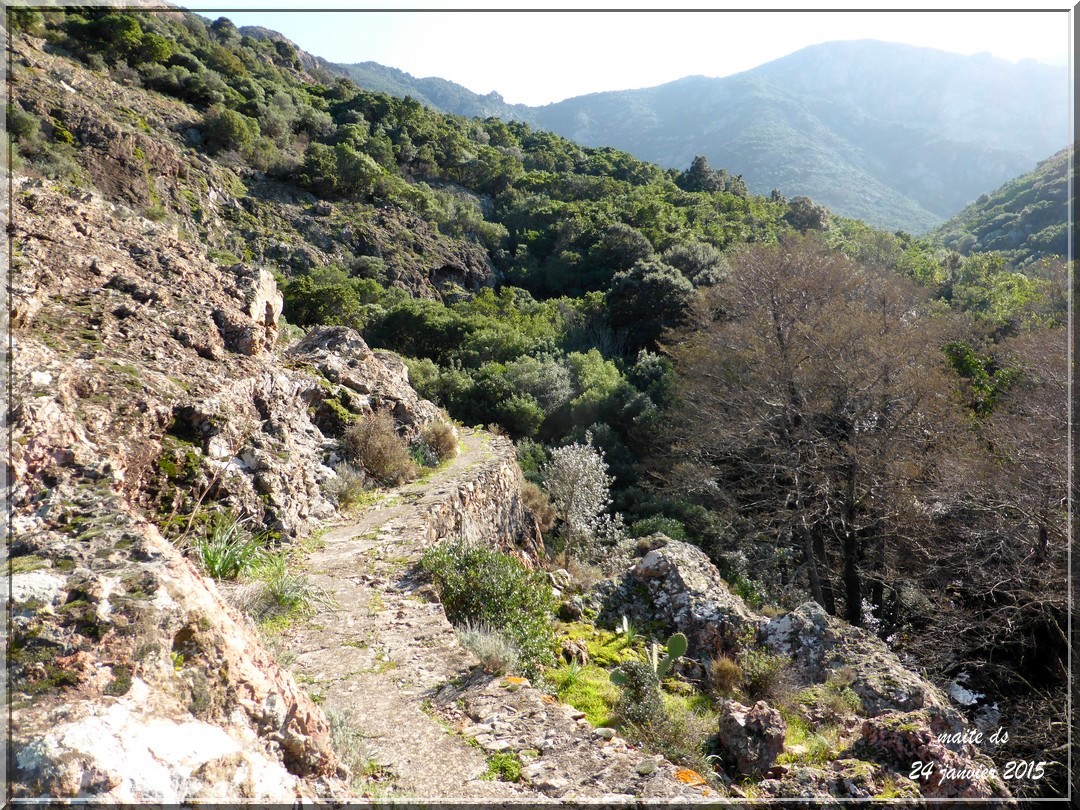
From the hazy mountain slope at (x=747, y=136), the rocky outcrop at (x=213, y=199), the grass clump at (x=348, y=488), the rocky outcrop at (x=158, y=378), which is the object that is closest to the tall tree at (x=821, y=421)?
the grass clump at (x=348, y=488)

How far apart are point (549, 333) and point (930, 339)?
13.6m

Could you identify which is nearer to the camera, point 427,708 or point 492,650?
point 427,708

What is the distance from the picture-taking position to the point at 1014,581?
10188 mm

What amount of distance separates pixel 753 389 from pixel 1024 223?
43.8m

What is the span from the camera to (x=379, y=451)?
8.55m

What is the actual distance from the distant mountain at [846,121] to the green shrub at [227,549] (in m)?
91.5

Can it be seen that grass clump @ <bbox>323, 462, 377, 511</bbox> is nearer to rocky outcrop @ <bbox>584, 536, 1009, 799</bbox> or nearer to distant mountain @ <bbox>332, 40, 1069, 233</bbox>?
rocky outcrop @ <bbox>584, 536, 1009, 799</bbox>

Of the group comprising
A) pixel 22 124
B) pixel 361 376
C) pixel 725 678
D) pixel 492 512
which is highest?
pixel 22 124

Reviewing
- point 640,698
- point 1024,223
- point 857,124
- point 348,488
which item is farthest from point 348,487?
point 857,124

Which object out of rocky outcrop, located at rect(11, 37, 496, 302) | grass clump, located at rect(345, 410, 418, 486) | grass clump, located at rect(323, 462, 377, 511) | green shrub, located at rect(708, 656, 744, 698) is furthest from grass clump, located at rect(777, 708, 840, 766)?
rocky outcrop, located at rect(11, 37, 496, 302)

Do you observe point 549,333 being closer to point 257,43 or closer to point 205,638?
point 205,638

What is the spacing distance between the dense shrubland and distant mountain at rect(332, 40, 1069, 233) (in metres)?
69.2

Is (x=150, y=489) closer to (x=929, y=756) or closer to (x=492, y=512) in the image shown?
(x=492, y=512)

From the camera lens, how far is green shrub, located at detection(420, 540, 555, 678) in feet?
18.3
